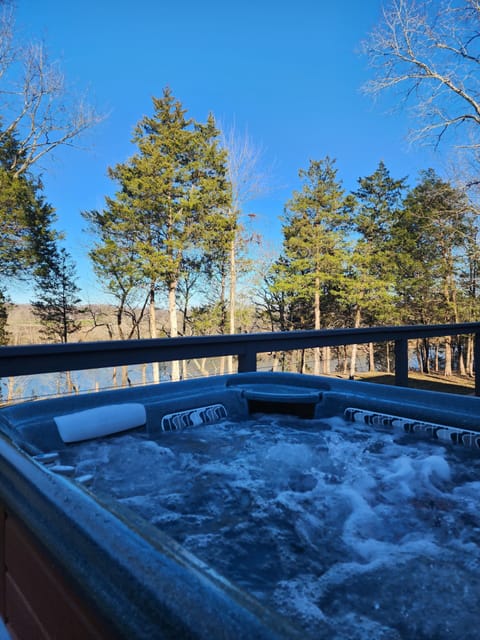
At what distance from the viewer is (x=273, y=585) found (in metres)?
0.87

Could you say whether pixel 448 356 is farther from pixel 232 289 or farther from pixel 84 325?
pixel 84 325

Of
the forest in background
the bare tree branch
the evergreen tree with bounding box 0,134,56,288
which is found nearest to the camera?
the bare tree branch

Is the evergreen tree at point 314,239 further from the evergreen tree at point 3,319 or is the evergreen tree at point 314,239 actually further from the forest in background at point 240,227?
the evergreen tree at point 3,319

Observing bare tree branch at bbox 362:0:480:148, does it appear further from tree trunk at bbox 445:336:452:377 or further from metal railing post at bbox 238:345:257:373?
tree trunk at bbox 445:336:452:377

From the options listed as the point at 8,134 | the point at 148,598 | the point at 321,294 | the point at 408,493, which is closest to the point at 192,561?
the point at 148,598

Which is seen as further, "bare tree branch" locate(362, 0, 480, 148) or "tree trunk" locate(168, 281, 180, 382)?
Answer: "tree trunk" locate(168, 281, 180, 382)

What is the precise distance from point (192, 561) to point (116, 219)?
1226cm

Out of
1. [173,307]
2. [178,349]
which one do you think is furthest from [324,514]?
[173,307]

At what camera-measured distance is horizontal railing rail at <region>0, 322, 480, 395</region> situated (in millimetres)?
1741

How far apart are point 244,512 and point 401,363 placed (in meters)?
2.59

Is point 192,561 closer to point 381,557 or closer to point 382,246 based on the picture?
point 381,557

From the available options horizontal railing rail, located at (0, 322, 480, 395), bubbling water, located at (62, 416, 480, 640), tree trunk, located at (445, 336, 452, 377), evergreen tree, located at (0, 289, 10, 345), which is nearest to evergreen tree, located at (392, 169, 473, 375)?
tree trunk, located at (445, 336, 452, 377)

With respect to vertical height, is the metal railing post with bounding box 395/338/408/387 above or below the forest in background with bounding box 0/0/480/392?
below

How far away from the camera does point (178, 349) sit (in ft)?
7.32
